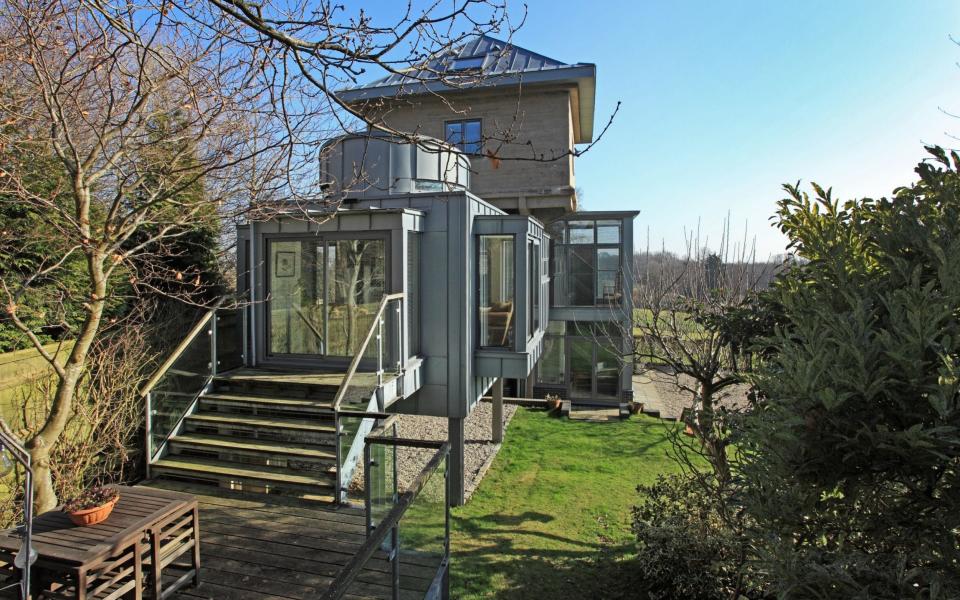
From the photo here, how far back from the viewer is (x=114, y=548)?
3850mm

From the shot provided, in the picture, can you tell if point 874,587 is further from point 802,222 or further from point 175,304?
point 175,304

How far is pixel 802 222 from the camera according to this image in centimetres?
424

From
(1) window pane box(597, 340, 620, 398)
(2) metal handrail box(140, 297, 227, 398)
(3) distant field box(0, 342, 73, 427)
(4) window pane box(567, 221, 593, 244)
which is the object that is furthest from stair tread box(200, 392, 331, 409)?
(1) window pane box(597, 340, 620, 398)

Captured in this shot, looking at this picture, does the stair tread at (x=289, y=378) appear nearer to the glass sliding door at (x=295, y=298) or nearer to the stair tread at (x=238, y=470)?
the glass sliding door at (x=295, y=298)

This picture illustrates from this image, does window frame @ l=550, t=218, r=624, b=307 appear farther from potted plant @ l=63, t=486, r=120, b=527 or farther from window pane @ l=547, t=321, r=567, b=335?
potted plant @ l=63, t=486, r=120, b=527

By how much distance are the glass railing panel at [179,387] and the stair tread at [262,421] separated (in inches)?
10.1

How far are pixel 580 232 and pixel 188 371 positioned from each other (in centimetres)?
1113

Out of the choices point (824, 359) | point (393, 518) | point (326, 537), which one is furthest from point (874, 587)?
point (326, 537)

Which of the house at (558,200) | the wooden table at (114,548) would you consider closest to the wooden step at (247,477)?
the wooden table at (114,548)

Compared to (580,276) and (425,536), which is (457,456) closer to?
(425,536)

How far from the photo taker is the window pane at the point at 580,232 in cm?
1578

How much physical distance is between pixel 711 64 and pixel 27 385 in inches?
352

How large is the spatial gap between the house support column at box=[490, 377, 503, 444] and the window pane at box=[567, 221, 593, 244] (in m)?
5.39

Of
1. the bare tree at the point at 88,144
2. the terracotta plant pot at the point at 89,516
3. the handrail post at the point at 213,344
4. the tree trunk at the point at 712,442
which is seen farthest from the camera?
the handrail post at the point at 213,344
